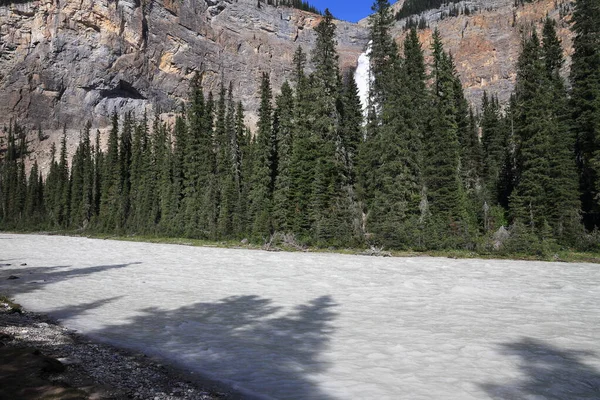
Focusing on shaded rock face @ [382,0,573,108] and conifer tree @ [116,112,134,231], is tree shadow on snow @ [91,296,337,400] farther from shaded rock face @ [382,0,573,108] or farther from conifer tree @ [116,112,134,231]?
shaded rock face @ [382,0,573,108]

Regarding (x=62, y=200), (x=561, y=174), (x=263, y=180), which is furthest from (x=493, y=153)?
(x=62, y=200)

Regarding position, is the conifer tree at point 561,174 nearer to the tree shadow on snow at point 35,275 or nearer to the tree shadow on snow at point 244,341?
the tree shadow on snow at point 244,341

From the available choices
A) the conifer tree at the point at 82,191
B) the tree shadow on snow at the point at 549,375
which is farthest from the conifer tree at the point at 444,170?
the conifer tree at the point at 82,191

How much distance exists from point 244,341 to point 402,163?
23853mm

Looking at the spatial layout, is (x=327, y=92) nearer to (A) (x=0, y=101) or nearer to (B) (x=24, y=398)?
(B) (x=24, y=398)

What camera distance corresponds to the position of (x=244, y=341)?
6.59 meters

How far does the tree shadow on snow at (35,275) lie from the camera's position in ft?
38.4

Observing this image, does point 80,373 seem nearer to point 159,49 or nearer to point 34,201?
point 34,201

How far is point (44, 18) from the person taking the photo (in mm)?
111625

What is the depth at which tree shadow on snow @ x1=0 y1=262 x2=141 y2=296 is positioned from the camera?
1171 centimetres

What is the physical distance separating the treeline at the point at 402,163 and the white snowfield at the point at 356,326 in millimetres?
11605

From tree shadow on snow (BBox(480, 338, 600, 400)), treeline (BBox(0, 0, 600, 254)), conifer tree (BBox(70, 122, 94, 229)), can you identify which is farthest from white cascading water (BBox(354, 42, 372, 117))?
conifer tree (BBox(70, 122, 94, 229))

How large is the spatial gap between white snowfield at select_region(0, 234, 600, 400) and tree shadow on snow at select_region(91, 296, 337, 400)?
1.0 inches

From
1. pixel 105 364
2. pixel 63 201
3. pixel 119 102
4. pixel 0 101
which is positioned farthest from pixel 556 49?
pixel 0 101
